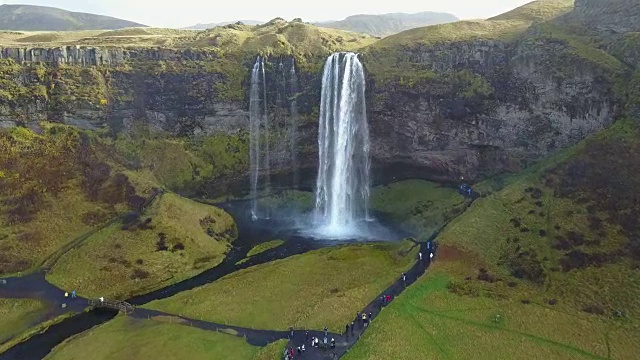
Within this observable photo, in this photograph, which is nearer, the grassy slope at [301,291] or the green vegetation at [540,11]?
the grassy slope at [301,291]

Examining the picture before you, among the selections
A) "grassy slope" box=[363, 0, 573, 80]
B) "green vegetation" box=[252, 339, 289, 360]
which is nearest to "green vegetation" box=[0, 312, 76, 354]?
"green vegetation" box=[252, 339, 289, 360]

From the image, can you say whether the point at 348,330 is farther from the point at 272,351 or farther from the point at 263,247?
the point at 263,247

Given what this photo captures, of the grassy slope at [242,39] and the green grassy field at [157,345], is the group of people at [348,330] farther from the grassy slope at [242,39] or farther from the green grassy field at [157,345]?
the grassy slope at [242,39]

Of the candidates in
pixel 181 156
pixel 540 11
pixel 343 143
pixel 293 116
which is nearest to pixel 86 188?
pixel 181 156

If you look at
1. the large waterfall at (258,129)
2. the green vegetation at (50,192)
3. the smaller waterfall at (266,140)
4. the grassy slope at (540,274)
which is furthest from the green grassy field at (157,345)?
the smaller waterfall at (266,140)

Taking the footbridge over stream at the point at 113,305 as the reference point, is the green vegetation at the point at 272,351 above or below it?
above

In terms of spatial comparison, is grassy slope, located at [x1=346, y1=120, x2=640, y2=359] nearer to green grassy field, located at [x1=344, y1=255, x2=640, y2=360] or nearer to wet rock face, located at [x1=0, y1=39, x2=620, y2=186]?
green grassy field, located at [x1=344, y1=255, x2=640, y2=360]
